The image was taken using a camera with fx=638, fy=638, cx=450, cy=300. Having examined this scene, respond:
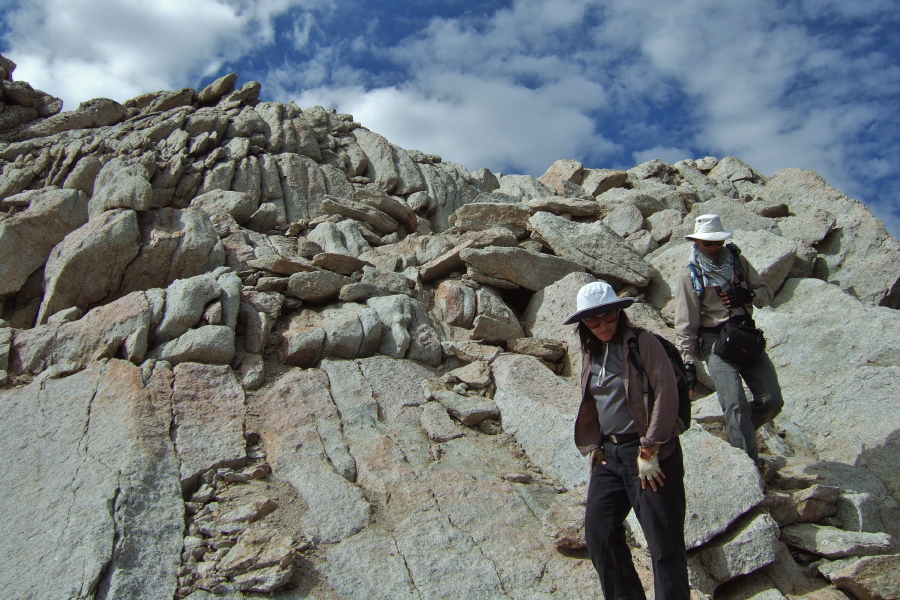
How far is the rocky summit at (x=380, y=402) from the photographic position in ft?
26.0

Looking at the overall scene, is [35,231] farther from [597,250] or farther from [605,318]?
[605,318]

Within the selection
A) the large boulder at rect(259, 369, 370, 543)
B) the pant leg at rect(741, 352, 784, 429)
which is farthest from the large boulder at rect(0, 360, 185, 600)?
the pant leg at rect(741, 352, 784, 429)

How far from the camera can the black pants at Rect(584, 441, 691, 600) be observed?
606 cm

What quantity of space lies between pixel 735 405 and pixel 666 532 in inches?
147

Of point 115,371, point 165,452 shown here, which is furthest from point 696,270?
point 115,371

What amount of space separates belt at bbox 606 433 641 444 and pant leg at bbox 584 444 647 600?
2.8 inches

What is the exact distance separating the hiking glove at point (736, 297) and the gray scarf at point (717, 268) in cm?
9

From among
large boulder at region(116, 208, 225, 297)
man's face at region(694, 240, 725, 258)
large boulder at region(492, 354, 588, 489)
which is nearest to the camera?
man's face at region(694, 240, 725, 258)

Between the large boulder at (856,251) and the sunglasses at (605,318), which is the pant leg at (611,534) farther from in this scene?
the large boulder at (856,251)

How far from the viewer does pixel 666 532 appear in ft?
19.9

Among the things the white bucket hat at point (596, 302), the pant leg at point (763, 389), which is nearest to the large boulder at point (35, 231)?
the white bucket hat at point (596, 302)

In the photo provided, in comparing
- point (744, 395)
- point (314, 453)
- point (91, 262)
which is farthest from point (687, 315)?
point (91, 262)

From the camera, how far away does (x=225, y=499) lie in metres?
9.16

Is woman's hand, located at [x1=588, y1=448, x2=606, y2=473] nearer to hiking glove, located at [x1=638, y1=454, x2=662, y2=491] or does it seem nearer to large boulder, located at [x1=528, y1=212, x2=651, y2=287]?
hiking glove, located at [x1=638, y1=454, x2=662, y2=491]
